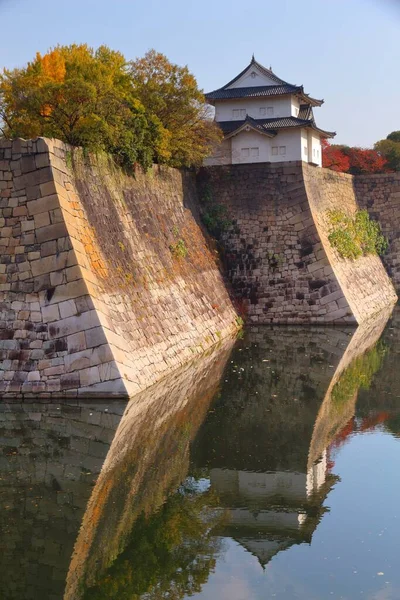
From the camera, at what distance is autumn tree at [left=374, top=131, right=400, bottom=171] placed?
4600cm

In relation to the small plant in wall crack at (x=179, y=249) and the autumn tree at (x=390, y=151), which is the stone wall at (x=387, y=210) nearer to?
the autumn tree at (x=390, y=151)

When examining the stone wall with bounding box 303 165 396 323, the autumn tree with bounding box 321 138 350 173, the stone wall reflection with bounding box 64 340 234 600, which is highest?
the autumn tree with bounding box 321 138 350 173

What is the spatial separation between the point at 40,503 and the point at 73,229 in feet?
20.3

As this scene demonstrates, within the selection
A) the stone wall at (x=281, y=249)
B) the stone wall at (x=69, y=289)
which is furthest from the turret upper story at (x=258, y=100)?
the stone wall at (x=69, y=289)

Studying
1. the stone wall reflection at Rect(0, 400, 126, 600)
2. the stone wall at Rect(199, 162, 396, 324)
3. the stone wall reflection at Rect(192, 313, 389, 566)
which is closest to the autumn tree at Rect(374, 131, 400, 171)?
the stone wall at Rect(199, 162, 396, 324)

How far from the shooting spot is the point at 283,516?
8883mm

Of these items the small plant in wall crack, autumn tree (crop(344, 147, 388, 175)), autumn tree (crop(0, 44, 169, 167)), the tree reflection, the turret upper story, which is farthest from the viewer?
autumn tree (crop(344, 147, 388, 175))

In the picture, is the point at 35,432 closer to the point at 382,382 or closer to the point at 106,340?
the point at 106,340

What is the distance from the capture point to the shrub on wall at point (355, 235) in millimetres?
27266

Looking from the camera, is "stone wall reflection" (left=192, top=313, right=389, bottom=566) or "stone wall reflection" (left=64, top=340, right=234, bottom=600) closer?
"stone wall reflection" (left=64, top=340, right=234, bottom=600)

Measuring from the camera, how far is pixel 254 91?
1089 inches

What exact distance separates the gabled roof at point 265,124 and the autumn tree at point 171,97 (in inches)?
112

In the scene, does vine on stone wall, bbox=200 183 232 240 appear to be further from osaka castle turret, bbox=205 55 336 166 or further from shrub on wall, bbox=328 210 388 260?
shrub on wall, bbox=328 210 388 260

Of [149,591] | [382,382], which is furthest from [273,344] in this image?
[149,591]
